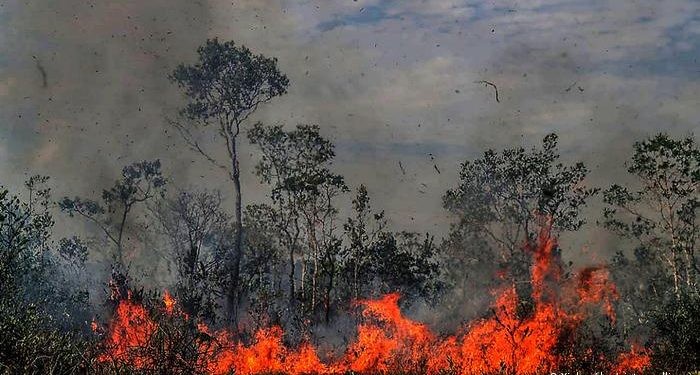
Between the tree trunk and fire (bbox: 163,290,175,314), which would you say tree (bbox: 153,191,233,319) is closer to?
the tree trunk

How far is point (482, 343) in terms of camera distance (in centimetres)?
3353

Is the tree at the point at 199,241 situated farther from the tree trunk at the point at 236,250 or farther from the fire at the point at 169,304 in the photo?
the fire at the point at 169,304

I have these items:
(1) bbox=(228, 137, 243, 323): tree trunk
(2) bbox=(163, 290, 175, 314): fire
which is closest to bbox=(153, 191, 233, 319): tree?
(1) bbox=(228, 137, 243, 323): tree trunk

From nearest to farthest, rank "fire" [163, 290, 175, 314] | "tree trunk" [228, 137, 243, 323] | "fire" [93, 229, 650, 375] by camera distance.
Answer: "fire" [163, 290, 175, 314] < "fire" [93, 229, 650, 375] < "tree trunk" [228, 137, 243, 323]

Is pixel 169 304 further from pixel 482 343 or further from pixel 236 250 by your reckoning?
pixel 236 250

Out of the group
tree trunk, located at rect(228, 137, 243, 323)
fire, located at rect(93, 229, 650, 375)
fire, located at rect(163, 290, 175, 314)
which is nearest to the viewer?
fire, located at rect(163, 290, 175, 314)

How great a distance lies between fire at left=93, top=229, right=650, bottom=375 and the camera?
106 feet

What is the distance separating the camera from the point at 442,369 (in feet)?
98.0

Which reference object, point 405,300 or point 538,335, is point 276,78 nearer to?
point 405,300

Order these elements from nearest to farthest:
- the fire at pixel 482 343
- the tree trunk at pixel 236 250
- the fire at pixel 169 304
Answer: the fire at pixel 169 304 → the fire at pixel 482 343 → the tree trunk at pixel 236 250

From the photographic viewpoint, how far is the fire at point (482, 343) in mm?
32375

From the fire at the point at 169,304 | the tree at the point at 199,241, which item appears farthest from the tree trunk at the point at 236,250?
the fire at the point at 169,304

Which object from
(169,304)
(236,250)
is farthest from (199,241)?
(169,304)

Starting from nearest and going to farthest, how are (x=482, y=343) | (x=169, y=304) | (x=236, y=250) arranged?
(x=169, y=304), (x=482, y=343), (x=236, y=250)
